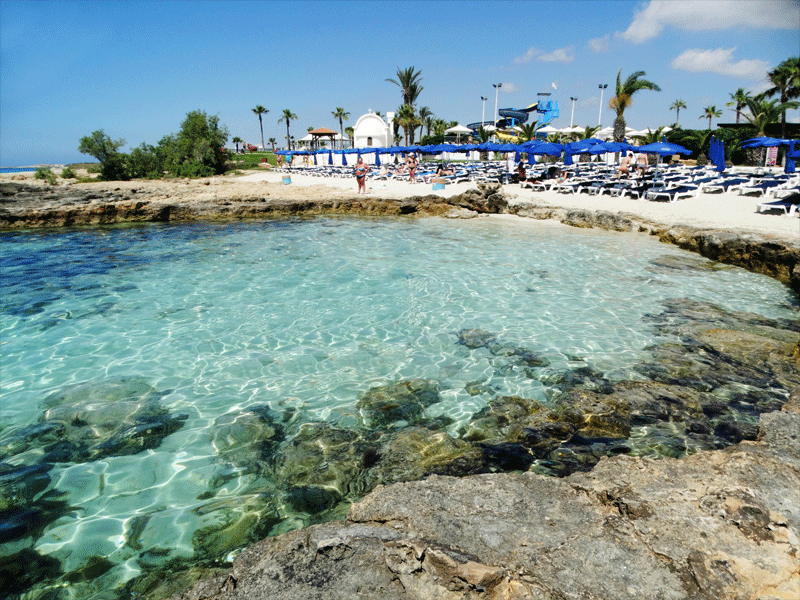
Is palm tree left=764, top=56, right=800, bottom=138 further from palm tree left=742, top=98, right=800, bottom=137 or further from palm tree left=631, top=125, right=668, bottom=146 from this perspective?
palm tree left=631, top=125, right=668, bottom=146

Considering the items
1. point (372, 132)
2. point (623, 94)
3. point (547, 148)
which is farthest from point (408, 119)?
point (547, 148)

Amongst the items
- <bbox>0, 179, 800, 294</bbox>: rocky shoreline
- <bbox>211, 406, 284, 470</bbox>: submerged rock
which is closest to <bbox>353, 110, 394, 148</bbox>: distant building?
<bbox>0, 179, 800, 294</bbox>: rocky shoreline

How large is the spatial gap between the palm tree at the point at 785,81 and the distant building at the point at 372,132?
34.0 meters

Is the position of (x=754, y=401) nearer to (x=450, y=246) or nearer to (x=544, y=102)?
(x=450, y=246)

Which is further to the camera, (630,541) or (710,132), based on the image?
(710,132)

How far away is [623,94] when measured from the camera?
31.7 metres

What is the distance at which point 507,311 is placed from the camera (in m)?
6.65

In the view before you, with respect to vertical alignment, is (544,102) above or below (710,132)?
above

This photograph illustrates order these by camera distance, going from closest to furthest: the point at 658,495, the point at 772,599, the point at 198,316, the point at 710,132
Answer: the point at 772,599 < the point at 658,495 < the point at 198,316 < the point at 710,132

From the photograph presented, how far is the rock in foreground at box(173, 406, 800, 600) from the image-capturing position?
5.72ft

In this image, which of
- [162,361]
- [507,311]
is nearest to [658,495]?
[507,311]

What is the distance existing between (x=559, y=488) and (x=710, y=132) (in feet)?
132

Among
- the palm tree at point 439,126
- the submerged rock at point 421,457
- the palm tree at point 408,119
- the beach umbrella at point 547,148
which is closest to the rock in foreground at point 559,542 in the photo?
the submerged rock at point 421,457

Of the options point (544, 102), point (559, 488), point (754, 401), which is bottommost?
point (754, 401)
